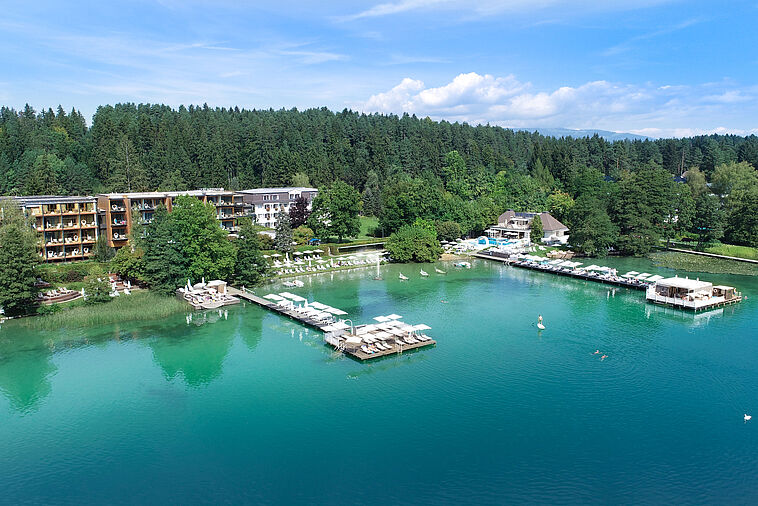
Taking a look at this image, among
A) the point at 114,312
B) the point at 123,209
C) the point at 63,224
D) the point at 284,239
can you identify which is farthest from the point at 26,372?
the point at 284,239

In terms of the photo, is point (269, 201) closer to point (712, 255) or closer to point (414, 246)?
point (414, 246)

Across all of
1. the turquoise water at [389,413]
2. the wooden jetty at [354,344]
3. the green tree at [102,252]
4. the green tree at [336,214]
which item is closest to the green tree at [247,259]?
the turquoise water at [389,413]

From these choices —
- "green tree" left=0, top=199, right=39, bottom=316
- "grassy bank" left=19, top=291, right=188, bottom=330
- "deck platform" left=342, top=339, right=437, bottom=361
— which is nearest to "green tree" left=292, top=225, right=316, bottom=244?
"grassy bank" left=19, top=291, right=188, bottom=330

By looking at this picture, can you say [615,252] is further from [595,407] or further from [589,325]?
[595,407]

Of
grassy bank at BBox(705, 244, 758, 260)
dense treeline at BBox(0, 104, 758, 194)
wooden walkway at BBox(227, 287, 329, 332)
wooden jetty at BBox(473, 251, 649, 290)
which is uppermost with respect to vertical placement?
dense treeline at BBox(0, 104, 758, 194)

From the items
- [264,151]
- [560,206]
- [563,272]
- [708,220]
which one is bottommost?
[563,272]

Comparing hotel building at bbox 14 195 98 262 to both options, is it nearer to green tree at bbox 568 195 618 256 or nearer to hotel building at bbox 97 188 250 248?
hotel building at bbox 97 188 250 248
